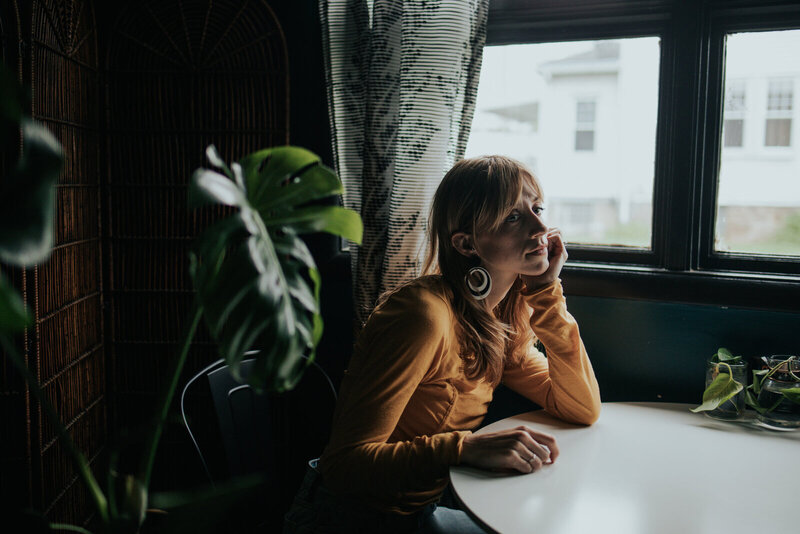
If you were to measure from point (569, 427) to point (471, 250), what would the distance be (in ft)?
1.55

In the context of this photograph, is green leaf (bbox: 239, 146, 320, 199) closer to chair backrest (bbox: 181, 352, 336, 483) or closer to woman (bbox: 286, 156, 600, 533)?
woman (bbox: 286, 156, 600, 533)

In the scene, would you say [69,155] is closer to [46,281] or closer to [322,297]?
[46,281]

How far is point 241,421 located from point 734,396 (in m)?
1.27

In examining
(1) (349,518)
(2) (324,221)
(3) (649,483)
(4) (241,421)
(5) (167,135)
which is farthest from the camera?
(5) (167,135)

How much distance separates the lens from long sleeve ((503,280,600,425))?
1510mm

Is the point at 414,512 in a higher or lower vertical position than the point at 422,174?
lower

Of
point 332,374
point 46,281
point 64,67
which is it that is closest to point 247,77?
point 64,67

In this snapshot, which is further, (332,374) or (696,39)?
(332,374)

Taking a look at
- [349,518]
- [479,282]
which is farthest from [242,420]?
[479,282]

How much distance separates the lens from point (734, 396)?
1.56m

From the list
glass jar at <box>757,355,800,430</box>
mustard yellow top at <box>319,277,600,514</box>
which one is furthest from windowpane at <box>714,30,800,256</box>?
mustard yellow top at <box>319,277,600,514</box>

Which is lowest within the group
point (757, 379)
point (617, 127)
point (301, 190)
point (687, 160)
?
point (757, 379)

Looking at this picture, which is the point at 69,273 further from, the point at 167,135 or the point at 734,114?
the point at 734,114

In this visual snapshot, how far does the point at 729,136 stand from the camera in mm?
1904
